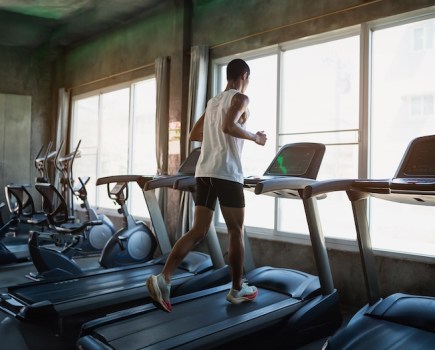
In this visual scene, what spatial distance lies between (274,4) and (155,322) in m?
3.27

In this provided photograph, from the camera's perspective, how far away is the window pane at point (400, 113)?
344 cm

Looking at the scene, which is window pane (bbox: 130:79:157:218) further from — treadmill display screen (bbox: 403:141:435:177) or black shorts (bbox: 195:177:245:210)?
treadmill display screen (bbox: 403:141:435:177)

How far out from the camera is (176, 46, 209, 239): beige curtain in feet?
16.0

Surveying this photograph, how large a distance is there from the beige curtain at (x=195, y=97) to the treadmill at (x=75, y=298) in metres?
0.76

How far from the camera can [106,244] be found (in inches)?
175

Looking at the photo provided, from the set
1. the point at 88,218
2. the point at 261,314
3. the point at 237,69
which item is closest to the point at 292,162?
the point at 237,69

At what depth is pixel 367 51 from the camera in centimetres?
372

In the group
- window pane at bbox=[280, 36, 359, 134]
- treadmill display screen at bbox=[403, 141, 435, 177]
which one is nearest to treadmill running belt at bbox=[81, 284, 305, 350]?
treadmill display screen at bbox=[403, 141, 435, 177]

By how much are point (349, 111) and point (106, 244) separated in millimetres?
2637

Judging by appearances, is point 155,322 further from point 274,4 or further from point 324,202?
point 274,4

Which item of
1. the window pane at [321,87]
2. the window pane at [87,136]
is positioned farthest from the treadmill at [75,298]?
the window pane at [87,136]

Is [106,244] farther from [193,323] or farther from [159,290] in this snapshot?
[193,323]

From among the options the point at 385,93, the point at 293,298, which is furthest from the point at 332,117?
the point at 293,298

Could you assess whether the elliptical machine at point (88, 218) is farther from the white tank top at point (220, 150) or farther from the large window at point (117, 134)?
the white tank top at point (220, 150)
